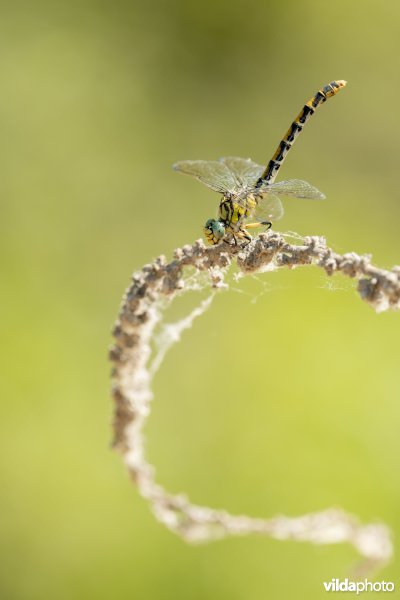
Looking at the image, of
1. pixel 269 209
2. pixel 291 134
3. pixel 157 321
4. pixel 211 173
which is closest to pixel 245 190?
pixel 269 209

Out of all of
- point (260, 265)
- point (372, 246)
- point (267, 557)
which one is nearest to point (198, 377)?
point (267, 557)

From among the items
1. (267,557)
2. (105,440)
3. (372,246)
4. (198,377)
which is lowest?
(267,557)

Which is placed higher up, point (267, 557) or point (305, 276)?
point (305, 276)

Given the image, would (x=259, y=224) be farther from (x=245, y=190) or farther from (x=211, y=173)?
(x=211, y=173)

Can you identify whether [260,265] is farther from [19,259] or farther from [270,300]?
[19,259]

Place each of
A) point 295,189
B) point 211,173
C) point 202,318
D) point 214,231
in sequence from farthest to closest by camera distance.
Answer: point 202,318 → point 211,173 → point 295,189 → point 214,231

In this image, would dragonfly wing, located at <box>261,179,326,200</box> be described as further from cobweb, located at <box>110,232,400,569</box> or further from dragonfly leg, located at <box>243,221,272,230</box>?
cobweb, located at <box>110,232,400,569</box>
